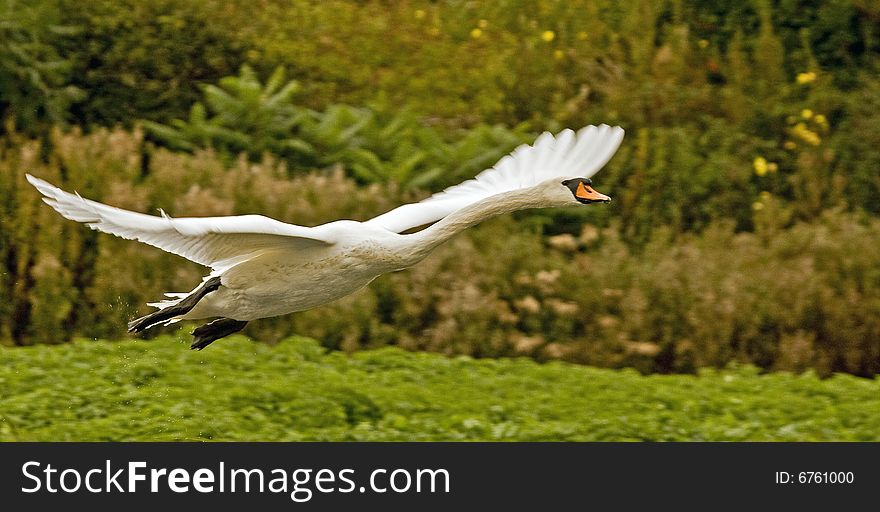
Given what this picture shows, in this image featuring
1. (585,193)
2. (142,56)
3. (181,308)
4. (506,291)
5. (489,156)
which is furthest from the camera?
(142,56)

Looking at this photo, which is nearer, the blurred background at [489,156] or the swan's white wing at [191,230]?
the swan's white wing at [191,230]

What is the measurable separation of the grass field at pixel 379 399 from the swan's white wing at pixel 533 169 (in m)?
1.37

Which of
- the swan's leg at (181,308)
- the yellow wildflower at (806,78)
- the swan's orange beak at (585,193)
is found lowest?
the swan's leg at (181,308)

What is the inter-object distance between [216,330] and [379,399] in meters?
1.63

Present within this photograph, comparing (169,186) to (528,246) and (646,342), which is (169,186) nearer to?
(528,246)

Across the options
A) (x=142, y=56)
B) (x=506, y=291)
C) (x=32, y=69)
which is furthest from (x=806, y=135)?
(x=32, y=69)

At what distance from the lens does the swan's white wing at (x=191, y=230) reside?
241 inches

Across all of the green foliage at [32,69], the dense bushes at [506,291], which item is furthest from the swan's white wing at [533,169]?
the green foliage at [32,69]

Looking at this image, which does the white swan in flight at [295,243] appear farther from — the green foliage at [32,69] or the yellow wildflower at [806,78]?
the yellow wildflower at [806,78]

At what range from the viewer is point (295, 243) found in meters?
6.71

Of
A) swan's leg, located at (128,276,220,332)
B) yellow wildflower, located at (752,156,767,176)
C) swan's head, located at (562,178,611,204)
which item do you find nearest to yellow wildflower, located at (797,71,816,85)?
yellow wildflower, located at (752,156,767,176)

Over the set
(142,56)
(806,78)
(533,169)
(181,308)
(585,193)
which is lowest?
(181,308)

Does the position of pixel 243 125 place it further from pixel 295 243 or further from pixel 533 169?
pixel 295 243

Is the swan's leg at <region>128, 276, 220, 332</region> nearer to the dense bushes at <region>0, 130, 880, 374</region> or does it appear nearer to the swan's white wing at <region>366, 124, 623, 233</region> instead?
the swan's white wing at <region>366, 124, 623, 233</region>
